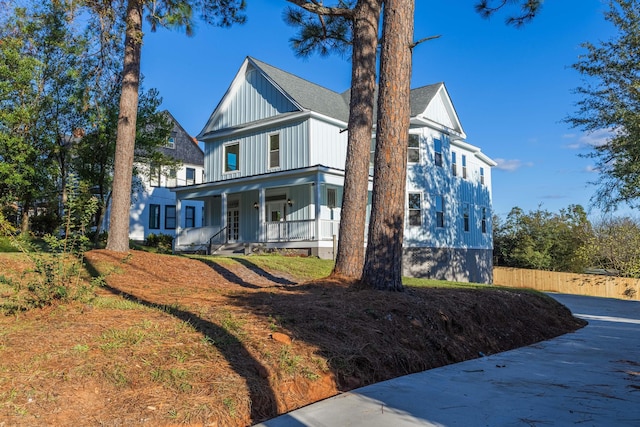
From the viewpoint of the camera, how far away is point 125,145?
1149 cm

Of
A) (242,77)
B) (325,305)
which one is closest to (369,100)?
(325,305)

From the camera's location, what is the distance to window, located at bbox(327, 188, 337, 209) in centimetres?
2086

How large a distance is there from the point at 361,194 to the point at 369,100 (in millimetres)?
1738

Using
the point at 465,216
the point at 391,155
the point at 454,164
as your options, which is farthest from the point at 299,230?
the point at 391,155

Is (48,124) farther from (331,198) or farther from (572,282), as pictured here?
(572,282)

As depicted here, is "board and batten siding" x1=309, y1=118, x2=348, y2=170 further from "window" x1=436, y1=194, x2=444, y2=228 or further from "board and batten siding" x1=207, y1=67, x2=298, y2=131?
"window" x1=436, y1=194, x2=444, y2=228

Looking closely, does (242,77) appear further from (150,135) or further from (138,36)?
(138,36)

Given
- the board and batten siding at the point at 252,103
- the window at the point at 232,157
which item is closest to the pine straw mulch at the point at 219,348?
the board and batten siding at the point at 252,103

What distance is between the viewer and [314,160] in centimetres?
2028

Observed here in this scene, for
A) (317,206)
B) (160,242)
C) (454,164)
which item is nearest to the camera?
(317,206)

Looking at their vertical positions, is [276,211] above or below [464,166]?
below

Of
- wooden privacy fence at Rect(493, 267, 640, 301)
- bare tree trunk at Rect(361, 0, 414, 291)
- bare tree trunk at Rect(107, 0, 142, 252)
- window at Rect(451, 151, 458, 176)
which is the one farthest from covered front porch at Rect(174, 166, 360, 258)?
wooden privacy fence at Rect(493, 267, 640, 301)

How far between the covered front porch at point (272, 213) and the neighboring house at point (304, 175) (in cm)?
5

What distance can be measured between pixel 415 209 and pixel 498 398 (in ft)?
57.7
